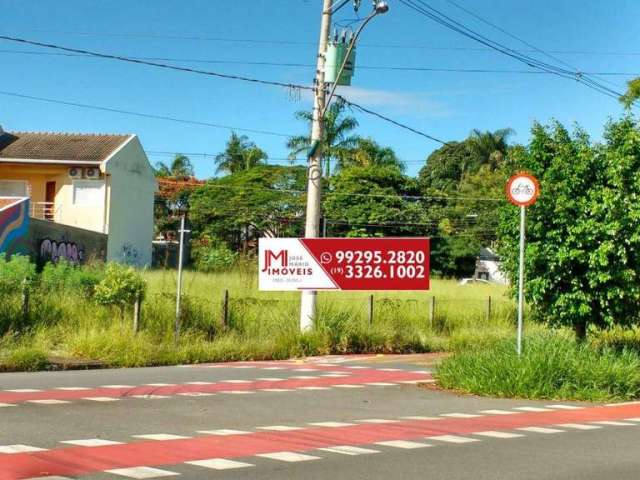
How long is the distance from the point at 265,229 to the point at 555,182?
4356 centimetres

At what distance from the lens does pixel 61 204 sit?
134 ft

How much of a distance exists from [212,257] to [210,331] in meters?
28.4

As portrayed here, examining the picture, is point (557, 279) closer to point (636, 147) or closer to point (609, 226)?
point (609, 226)

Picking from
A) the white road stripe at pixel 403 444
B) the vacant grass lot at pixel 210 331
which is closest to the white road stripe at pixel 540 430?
the white road stripe at pixel 403 444

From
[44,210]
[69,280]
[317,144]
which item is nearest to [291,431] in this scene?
[317,144]

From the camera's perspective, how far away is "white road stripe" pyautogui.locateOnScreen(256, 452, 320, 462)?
797 cm

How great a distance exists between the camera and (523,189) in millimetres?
14188

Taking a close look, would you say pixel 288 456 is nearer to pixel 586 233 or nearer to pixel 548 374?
pixel 548 374

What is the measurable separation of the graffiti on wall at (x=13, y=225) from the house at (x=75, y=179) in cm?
773

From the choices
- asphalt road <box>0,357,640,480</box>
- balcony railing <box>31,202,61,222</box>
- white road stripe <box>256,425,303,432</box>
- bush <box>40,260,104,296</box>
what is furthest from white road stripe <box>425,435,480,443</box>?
balcony railing <box>31,202,61,222</box>

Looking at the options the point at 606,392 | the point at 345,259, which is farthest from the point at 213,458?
the point at 345,259

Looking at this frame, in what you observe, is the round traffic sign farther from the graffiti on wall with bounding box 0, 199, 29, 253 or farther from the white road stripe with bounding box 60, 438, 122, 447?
the graffiti on wall with bounding box 0, 199, 29, 253

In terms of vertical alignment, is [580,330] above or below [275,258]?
below

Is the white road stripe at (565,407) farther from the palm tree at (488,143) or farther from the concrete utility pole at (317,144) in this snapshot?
the palm tree at (488,143)
